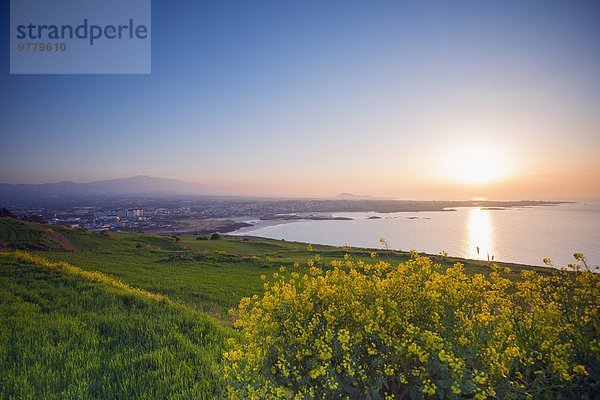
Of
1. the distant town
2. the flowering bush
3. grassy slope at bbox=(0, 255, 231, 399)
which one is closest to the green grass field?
grassy slope at bbox=(0, 255, 231, 399)

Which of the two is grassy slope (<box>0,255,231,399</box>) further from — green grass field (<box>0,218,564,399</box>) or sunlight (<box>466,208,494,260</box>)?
sunlight (<box>466,208,494,260</box>)

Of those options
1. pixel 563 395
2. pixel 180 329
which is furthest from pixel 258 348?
pixel 180 329

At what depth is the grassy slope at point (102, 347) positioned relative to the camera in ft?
15.1

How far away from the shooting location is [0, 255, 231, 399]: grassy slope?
4.59 metres

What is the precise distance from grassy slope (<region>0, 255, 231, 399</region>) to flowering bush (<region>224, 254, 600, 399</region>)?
4.55 ft

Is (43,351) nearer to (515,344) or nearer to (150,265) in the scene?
(515,344)

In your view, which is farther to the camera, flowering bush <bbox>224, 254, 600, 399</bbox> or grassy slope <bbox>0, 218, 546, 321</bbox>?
grassy slope <bbox>0, 218, 546, 321</bbox>

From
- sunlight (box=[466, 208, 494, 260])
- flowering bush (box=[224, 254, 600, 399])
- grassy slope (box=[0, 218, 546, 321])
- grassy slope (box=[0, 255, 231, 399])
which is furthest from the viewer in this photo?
sunlight (box=[466, 208, 494, 260])

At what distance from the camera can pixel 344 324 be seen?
3.77 meters

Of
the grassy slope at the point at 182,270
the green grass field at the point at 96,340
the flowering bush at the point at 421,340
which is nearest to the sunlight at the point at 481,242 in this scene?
the grassy slope at the point at 182,270

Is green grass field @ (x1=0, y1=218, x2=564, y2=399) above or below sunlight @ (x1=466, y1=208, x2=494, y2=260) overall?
above

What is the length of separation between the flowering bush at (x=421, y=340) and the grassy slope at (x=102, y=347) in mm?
1386

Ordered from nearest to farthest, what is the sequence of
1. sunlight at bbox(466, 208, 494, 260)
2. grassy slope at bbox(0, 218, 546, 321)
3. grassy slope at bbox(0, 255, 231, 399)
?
1. grassy slope at bbox(0, 255, 231, 399)
2. grassy slope at bbox(0, 218, 546, 321)
3. sunlight at bbox(466, 208, 494, 260)

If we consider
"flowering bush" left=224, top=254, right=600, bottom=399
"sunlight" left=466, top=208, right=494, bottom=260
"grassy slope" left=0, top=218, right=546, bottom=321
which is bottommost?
"sunlight" left=466, top=208, right=494, bottom=260
